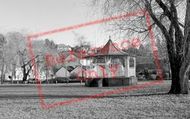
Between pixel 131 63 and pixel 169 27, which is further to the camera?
pixel 131 63

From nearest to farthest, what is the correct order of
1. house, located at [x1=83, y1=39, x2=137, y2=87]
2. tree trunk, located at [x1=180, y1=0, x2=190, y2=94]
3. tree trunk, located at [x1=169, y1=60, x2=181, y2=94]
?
tree trunk, located at [x1=180, y1=0, x2=190, y2=94], tree trunk, located at [x1=169, y1=60, x2=181, y2=94], house, located at [x1=83, y1=39, x2=137, y2=87]

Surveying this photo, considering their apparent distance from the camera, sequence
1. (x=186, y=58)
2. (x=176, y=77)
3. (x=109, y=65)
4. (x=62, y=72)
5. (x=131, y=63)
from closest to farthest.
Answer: (x=186, y=58) < (x=176, y=77) < (x=109, y=65) < (x=131, y=63) < (x=62, y=72)

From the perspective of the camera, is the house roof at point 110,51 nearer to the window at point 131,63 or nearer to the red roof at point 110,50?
the red roof at point 110,50

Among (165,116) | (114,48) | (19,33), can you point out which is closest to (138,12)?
(165,116)

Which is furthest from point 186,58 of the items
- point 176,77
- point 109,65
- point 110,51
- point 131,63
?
point 131,63

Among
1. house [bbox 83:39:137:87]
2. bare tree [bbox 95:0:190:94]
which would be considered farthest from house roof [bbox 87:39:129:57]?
bare tree [bbox 95:0:190:94]

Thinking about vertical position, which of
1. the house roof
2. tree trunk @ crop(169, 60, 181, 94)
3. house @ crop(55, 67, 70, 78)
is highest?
the house roof

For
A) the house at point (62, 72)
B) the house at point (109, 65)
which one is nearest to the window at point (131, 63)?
the house at point (109, 65)

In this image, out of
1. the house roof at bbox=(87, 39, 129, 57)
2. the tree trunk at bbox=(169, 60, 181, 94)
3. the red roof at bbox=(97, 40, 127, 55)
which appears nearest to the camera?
the tree trunk at bbox=(169, 60, 181, 94)

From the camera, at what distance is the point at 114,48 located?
51469 millimetres

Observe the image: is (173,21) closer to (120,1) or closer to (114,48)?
(120,1)

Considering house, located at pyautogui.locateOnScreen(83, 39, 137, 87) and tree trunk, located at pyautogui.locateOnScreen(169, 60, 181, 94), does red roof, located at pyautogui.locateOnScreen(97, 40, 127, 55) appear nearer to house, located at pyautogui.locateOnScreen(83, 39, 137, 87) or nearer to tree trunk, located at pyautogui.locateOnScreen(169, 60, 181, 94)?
house, located at pyautogui.locateOnScreen(83, 39, 137, 87)

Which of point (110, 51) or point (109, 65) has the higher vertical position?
point (110, 51)

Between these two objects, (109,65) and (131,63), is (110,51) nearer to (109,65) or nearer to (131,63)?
(109,65)
